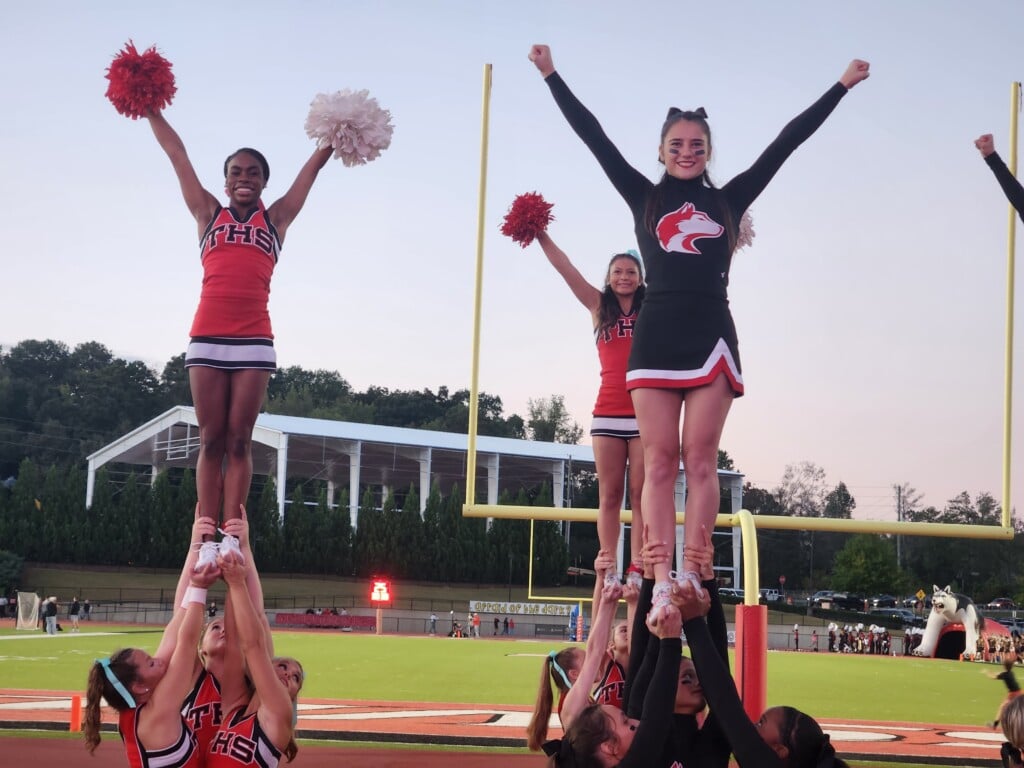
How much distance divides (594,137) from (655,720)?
Answer: 2473 millimetres

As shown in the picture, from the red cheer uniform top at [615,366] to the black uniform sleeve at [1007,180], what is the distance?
198 centimetres

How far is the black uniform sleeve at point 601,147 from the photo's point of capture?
15.4ft

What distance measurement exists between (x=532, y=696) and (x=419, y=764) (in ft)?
21.0

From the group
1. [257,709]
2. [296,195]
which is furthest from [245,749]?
[296,195]

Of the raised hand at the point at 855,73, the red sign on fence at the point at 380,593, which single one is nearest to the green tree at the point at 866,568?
the red sign on fence at the point at 380,593

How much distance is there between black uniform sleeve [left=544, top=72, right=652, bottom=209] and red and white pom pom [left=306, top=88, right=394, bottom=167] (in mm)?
798

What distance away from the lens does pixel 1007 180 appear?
18.4 feet

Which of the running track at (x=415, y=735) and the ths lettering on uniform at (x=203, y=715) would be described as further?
the running track at (x=415, y=735)

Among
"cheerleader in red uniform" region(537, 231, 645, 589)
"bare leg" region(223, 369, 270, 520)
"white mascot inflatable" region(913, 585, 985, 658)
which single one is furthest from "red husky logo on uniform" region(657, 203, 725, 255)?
"white mascot inflatable" region(913, 585, 985, 658)

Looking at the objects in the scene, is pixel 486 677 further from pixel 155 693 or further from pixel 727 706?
pixel 727 706

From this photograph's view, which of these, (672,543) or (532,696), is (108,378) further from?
(672,543)

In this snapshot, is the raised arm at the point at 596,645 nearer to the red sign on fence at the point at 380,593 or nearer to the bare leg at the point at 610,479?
the bare leg at the point at 610,479

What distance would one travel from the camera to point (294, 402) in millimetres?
73250

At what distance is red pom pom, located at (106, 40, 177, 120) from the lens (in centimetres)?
461
